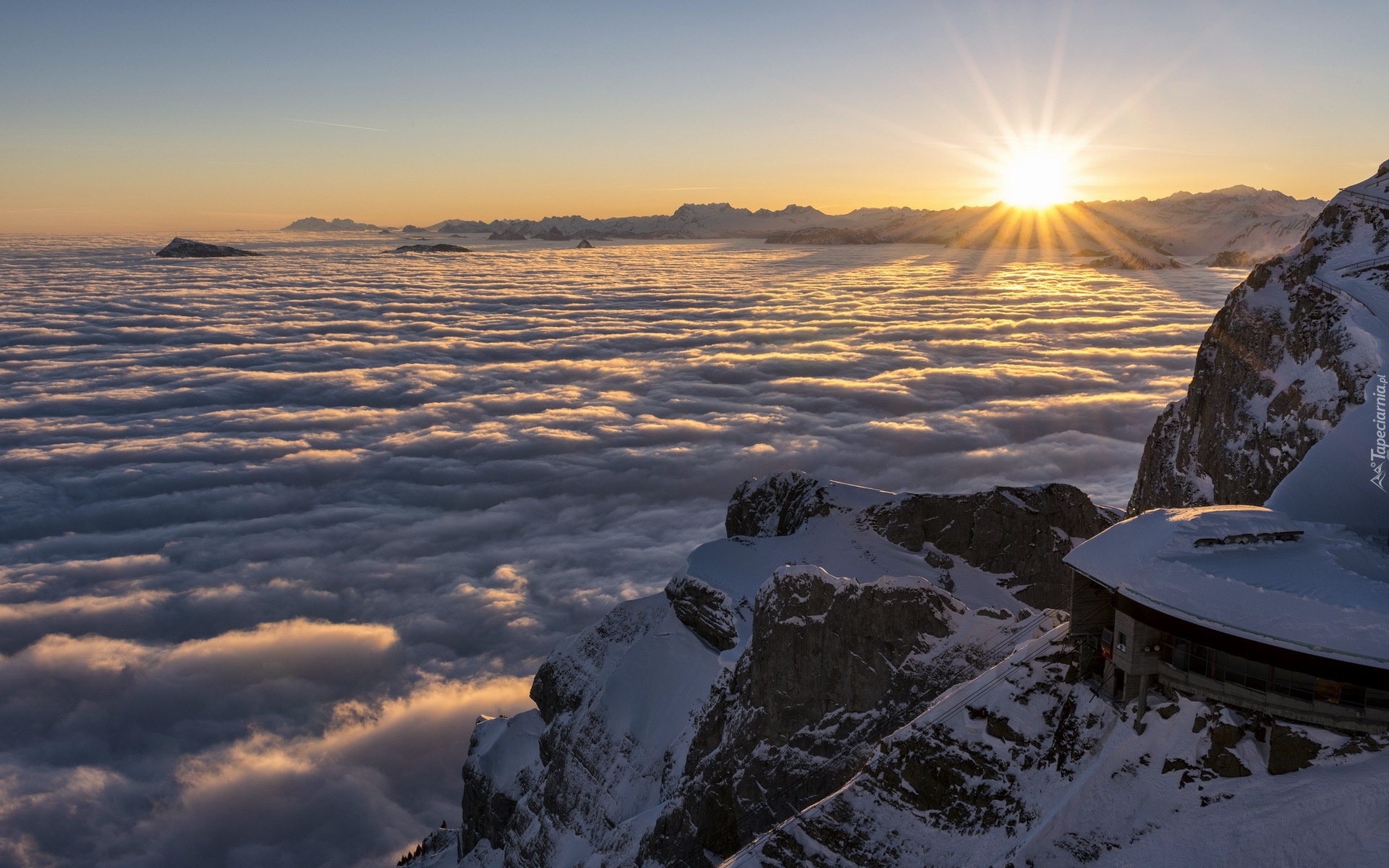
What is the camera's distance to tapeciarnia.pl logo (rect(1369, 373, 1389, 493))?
2811 centimetres

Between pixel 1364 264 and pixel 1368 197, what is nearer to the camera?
pixel 1364 264

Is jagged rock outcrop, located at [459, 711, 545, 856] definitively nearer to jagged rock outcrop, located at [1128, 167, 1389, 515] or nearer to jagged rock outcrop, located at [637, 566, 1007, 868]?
jagged rock outcrop, located at [637, 566, 1007, 868]

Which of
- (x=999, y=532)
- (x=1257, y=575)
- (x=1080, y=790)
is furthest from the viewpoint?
(x=999, y=532)

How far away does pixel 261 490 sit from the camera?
484 feet

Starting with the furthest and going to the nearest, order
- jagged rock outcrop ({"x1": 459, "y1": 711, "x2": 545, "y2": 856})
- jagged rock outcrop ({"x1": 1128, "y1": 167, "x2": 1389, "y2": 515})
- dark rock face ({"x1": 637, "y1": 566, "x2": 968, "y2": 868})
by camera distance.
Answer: jagged rock outcrop ({"x1": 459, "y1": 711, "x2": 545, "y2": 856}) < jagged rock outcrop ({"x1": 1128, "y1": 167, "x2": 1389, "y2": 515}) < dark rock face ({"x1": 637, "y1": 566, "x2": 968, "y2": 868})

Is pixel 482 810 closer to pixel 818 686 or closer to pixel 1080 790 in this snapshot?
pixel 818 686

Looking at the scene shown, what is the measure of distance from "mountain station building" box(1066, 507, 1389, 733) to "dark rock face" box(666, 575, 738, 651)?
1844 centimetres

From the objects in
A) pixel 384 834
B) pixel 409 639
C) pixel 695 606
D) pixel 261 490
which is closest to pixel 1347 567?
pixel 695 606

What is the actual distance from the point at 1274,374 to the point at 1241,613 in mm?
23217

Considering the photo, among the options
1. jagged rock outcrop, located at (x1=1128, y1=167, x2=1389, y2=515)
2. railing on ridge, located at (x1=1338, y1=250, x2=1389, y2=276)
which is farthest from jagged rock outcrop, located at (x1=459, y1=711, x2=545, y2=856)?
railing on ridge, located at (x1=1338, y1=250, x2=1389, y2=276)

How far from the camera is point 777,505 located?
159ft

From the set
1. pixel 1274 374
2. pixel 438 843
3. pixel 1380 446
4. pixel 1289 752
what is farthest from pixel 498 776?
pixel 1274 374

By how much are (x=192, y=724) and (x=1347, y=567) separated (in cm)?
9595

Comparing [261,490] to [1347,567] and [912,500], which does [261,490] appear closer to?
[912,500]
